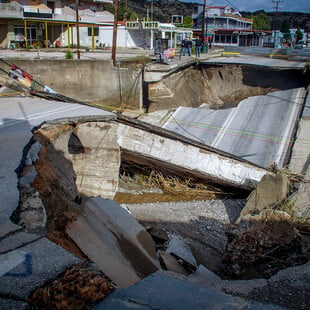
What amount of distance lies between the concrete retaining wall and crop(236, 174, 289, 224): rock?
14070mm

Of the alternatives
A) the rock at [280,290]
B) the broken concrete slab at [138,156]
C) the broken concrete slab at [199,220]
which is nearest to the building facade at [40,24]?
the broken concrete slab at [138,156]

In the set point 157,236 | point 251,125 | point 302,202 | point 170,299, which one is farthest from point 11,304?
point 251,125

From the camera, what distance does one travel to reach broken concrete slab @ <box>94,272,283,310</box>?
246 centimetres

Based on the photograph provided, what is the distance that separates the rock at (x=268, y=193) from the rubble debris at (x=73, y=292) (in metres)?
6.34

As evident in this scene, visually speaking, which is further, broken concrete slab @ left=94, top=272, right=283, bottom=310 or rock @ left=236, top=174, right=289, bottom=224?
rock @ left=236, top=174, right=289, bottom=224

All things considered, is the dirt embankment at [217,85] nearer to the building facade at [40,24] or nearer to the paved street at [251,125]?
the paved street at [251,125]

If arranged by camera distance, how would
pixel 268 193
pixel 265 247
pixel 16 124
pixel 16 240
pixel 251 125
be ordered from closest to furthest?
pixel 16 240 → pixel 265 247 → pixel 16 124 → pixel 268 193 → pixel 251 125

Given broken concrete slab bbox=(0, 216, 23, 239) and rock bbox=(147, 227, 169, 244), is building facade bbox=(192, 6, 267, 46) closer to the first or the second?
rock bbox=(147, 227, 169, 244)

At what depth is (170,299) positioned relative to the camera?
8.31 ft

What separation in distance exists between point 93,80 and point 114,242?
1830 centimetres

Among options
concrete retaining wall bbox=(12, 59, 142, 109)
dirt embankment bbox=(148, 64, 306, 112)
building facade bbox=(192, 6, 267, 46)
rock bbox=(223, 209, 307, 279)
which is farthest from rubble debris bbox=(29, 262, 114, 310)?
building facade bbox=(192, 6, 267, 46)

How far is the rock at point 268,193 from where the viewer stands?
28.3 ft

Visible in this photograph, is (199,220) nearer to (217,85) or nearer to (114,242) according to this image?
(114,242)

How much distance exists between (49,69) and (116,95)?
163 inches
